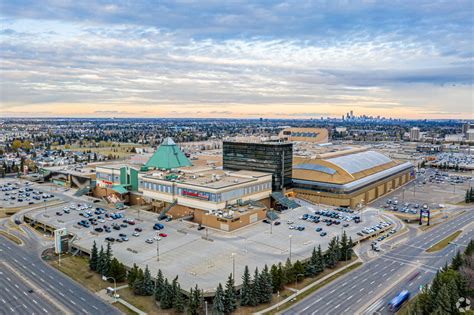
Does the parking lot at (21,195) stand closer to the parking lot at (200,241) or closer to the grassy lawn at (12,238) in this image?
the parking lot at (200,241)

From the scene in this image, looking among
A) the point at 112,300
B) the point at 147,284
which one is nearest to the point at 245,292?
the point at 147,284

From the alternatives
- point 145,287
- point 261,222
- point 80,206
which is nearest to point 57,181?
point 80,206

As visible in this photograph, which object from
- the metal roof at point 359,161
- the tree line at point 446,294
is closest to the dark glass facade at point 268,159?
the metal roof at point 359,161

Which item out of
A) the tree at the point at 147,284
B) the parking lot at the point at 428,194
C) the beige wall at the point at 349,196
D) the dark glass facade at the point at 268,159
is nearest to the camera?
the tree at the point at 147,284

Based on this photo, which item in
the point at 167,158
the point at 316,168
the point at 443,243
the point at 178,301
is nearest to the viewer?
the point at 178,301

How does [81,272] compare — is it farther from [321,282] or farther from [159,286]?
[321,282]

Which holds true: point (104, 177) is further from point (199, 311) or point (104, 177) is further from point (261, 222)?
point (199, 311)

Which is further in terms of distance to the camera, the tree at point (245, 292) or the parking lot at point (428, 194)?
the parking lot at point (428, 194)
